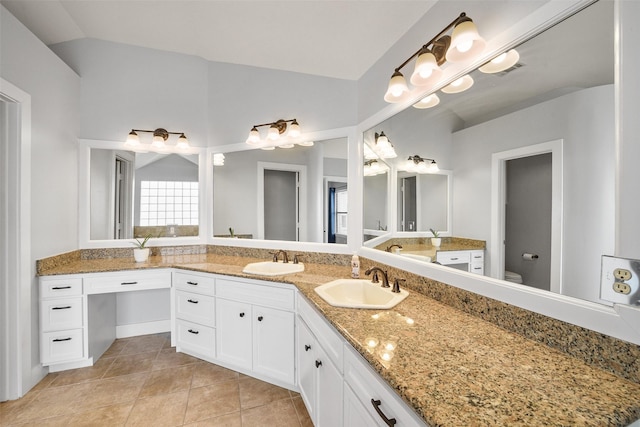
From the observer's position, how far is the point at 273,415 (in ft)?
5.76

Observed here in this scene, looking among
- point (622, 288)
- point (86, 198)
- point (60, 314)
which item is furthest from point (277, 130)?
point (622, 288)

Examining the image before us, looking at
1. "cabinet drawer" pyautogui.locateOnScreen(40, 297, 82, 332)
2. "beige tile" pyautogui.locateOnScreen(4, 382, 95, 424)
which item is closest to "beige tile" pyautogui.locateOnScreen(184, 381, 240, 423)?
"beige tile" pyautogui.locateOnScreen(4, 382, 95, 424)

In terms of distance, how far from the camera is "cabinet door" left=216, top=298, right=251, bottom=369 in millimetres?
2080

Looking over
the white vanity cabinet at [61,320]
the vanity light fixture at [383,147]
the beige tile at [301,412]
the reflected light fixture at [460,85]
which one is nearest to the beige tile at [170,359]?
the white vanity cabinet at [61,320]

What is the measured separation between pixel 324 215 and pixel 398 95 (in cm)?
123

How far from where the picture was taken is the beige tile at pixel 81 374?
82.1 inches

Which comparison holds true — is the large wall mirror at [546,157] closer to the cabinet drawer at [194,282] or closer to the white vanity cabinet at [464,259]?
the white vanity cabinet at [464,259]

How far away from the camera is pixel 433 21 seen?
154 centimetres

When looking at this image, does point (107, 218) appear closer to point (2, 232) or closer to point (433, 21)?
point (2, 232)

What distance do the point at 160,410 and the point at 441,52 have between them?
2717 mm

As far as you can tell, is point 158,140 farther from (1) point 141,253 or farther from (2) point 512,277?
(2) point 512,277

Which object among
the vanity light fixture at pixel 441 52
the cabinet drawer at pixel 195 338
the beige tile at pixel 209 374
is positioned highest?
the vanity light fixture at pixel 441 52

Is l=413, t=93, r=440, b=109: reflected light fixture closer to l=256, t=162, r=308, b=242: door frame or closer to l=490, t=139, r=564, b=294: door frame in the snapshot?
l=490, t=139, r=564, b=294: door frame

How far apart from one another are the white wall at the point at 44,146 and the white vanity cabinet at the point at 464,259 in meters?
2.84
